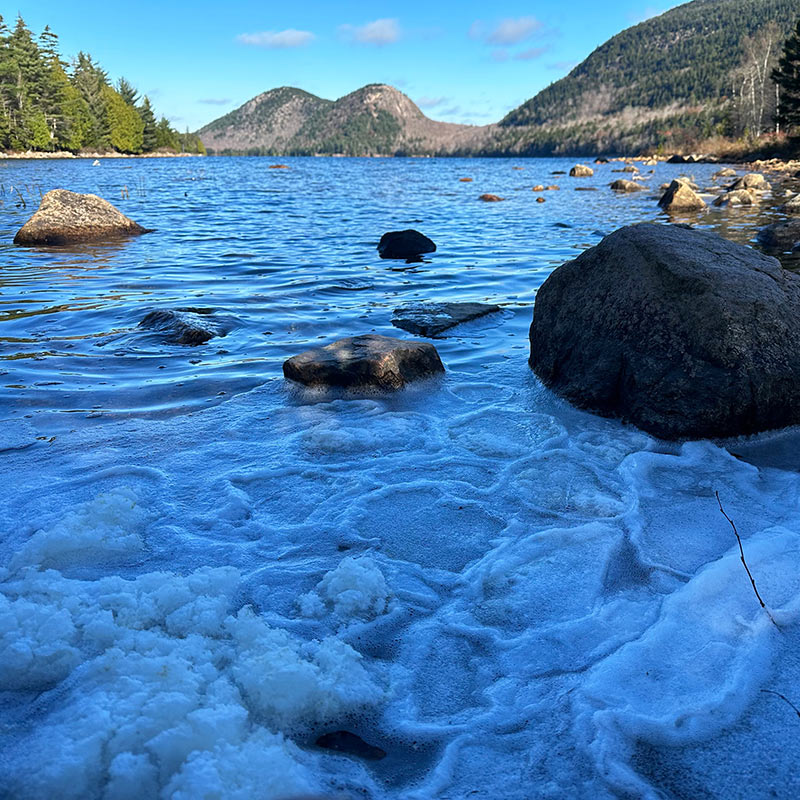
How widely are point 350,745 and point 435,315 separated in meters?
5.48

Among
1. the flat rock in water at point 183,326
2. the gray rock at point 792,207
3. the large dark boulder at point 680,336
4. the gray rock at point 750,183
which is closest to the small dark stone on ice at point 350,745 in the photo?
the large dark boulder at point 680,336

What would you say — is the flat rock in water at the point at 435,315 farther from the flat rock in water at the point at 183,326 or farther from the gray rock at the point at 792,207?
the gray rock at the point at 792,207

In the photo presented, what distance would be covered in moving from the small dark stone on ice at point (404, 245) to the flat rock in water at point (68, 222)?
19.6 feet

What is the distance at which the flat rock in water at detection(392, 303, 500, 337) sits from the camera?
650 centimetres

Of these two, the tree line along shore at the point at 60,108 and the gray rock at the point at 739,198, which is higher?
the tree line along shore at the point at 60,108

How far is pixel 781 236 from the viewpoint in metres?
11.4

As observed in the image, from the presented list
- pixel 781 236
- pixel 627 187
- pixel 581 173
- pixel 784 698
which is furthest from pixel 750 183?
pixel 581 173

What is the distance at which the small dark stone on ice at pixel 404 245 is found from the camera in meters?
11.8

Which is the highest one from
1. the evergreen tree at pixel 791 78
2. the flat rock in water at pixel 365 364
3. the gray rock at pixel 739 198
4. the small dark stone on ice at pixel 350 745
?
the evergreen tree at pixel 791 78

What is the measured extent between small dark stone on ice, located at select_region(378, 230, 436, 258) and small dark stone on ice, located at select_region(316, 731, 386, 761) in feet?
34.7

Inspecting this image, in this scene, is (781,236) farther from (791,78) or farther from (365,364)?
(791,78)

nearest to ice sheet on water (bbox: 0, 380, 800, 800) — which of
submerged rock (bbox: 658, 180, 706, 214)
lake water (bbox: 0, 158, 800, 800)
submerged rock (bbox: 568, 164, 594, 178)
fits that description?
lake water (bbox: 0, 158, 800, 800)

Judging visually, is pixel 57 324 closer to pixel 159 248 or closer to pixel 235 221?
pixel 159 248

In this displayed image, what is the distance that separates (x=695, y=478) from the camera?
332cm
